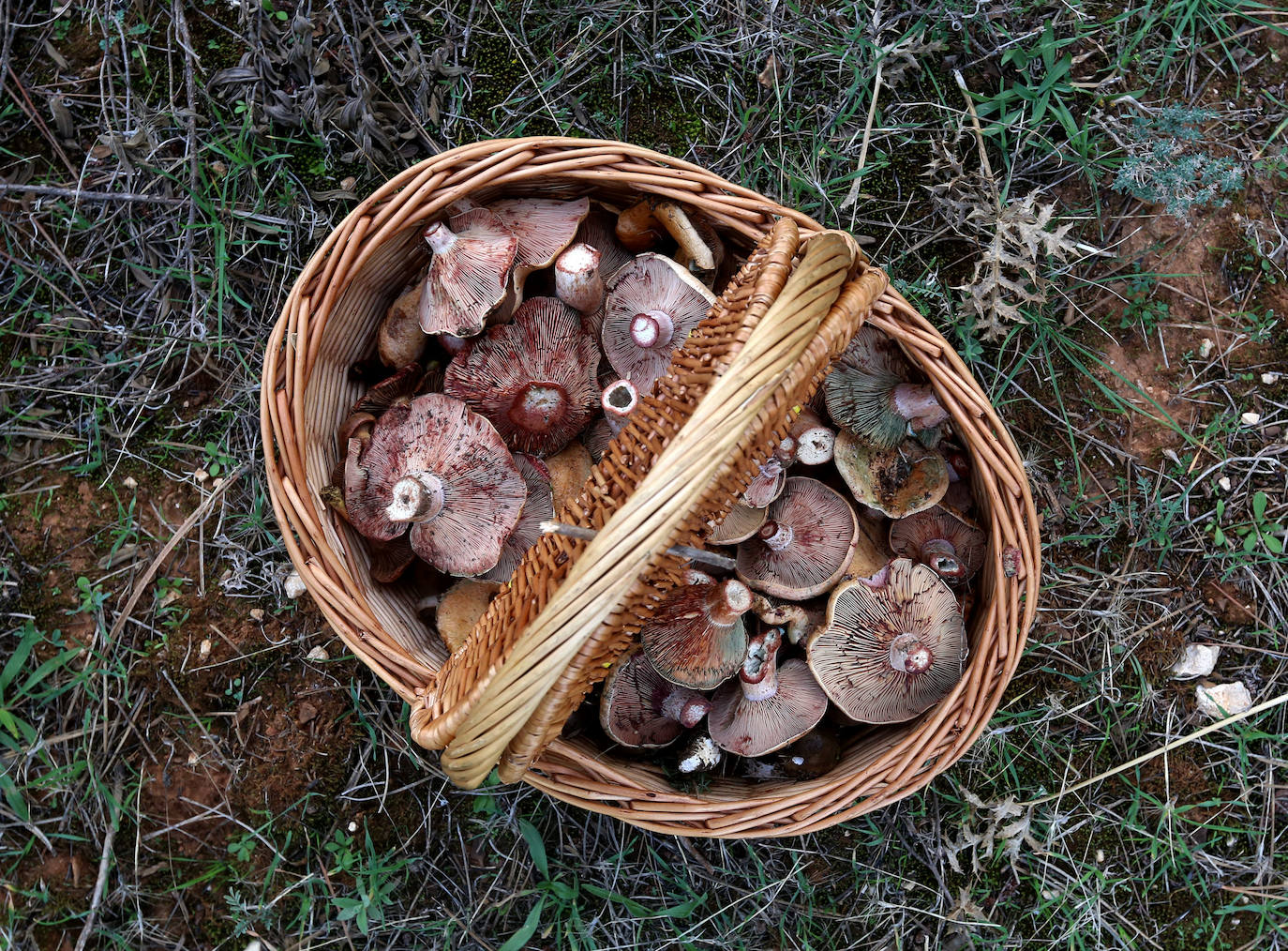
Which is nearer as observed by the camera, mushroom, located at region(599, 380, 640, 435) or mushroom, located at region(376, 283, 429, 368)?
mushroom, located at region(599, 380, 640, 435)

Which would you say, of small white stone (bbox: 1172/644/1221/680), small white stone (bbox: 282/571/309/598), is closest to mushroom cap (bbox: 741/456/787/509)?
small white stone (bbox: 282/571/309/598)

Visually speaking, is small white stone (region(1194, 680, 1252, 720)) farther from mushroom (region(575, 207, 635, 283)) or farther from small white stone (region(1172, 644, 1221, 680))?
mushroom (region(575, 207, 635, 283))

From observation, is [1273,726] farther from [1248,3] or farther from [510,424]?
[510,424]

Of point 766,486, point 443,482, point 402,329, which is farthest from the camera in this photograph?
point 402,329

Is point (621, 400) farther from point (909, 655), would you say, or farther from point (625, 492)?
point (909, 655)

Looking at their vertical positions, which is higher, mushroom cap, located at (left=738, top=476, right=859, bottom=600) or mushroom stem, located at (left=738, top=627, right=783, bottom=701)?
mushroom cap, located at (left=738, top=476, right=859, bottom=600)

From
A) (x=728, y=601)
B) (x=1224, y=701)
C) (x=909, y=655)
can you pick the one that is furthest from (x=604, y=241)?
(x=1224, y=701)

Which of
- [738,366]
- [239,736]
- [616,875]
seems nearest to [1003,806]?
[616,875]

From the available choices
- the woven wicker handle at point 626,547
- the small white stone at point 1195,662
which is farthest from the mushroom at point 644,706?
the small white stone at point 1195,662
